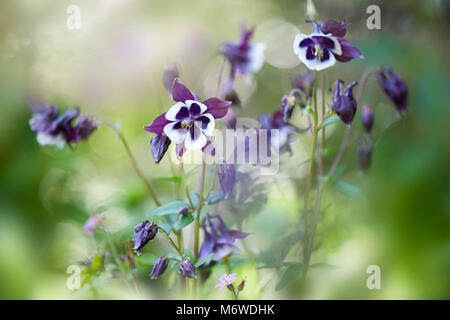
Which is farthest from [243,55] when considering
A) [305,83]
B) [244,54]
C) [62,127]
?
[62,127]

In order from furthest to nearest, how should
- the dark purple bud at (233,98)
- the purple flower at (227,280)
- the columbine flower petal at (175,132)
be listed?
the dark purple bud at (233,98) → the purple flower at (227,280) → the columbine flower petal at (175,132)

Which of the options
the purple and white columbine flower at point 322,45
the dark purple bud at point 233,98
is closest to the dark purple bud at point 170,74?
the dark purple bud at point 233,98

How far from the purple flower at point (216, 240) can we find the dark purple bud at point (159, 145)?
139mm

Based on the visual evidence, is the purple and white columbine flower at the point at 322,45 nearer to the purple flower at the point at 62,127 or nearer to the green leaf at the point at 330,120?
the green leaf at the point at 330,120

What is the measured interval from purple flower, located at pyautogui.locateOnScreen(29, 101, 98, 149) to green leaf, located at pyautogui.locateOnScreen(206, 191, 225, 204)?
0.76 feet

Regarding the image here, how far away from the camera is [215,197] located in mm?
569

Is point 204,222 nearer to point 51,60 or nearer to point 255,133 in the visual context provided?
point 255,133

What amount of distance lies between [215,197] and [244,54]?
302 mm

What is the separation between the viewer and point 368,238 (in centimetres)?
84

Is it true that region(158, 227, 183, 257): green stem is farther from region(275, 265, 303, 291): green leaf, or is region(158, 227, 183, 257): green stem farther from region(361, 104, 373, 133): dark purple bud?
region(361, 104, 373, 133): dark purple bud

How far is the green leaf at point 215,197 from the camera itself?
56 cm
